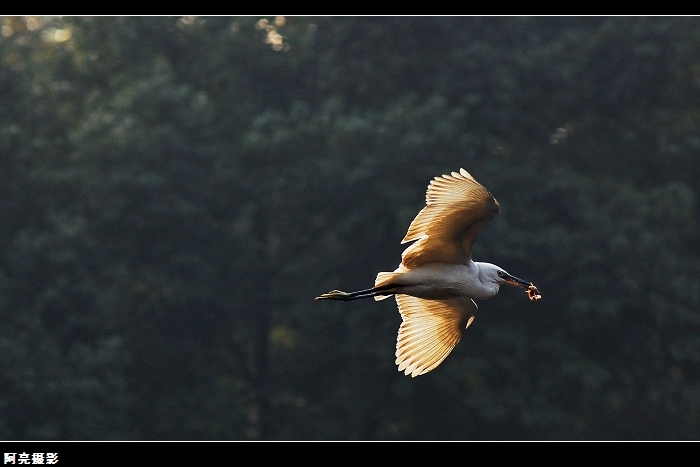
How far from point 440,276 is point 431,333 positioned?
3.00 feet

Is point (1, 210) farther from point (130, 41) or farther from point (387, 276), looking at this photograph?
point (387, 276)

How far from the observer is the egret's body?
833 cm

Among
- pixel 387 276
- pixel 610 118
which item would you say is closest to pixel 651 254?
pixel 610 118

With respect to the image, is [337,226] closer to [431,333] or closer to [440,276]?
[431,333]

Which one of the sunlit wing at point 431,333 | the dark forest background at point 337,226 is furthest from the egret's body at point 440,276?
the dark forest background at point 337,226

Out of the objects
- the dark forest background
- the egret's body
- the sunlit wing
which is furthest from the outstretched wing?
the dark forest background

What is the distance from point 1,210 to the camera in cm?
2344

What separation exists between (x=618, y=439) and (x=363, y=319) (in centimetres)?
567

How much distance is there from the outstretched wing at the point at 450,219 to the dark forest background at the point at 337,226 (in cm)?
1256

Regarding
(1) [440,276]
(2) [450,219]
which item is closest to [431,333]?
(1) [440,276]

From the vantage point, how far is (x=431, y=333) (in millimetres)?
9578

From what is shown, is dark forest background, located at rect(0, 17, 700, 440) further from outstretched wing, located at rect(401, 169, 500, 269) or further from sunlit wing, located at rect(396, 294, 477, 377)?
outstretched wing, located at rect(401, 169, 500, 269)

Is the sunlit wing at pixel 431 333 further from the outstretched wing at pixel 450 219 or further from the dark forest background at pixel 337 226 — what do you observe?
the dark forest background at pixel 337 226

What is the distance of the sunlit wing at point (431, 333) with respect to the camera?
9.49 metres
